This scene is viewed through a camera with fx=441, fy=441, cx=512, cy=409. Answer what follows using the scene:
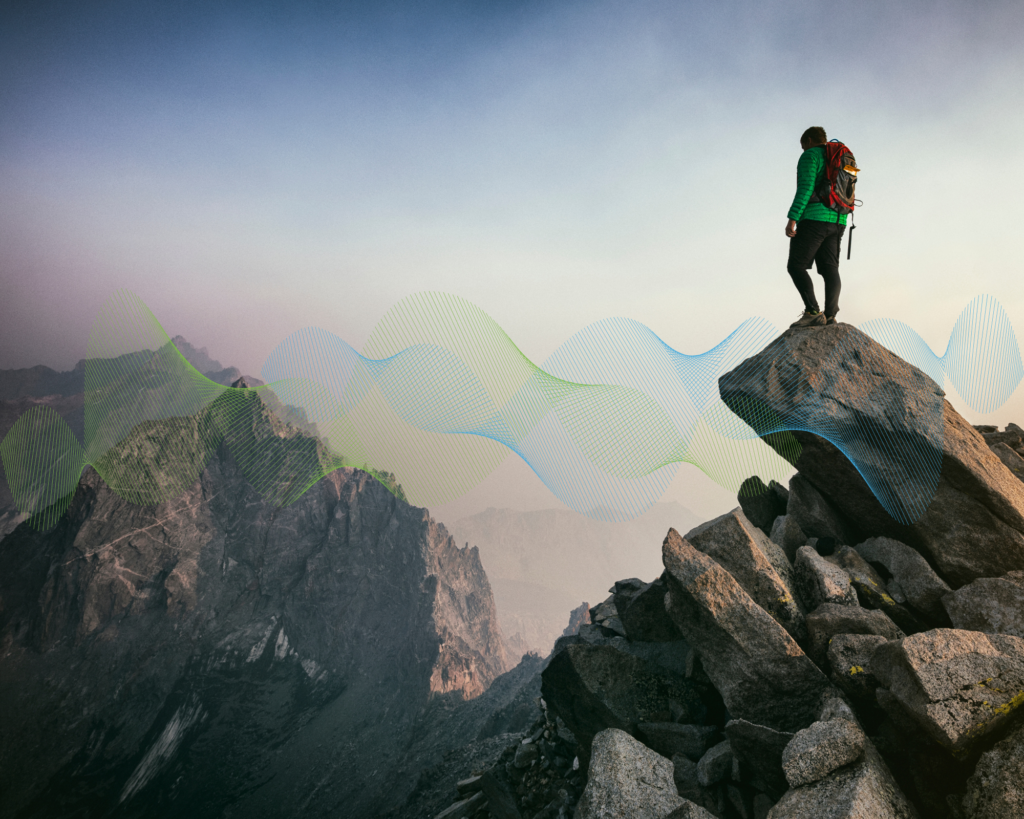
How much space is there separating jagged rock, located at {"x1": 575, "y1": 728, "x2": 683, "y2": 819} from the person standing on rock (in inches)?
361

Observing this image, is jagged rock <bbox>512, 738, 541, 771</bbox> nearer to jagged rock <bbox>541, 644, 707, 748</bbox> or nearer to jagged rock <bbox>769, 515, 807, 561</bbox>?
jagged rock <bbox>541, 644, 707, 748</bbox>

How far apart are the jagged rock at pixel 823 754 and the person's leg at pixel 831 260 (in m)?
7.80

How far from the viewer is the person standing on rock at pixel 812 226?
8.18 meters

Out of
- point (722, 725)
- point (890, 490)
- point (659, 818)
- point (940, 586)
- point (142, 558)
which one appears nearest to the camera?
point (659, 818)

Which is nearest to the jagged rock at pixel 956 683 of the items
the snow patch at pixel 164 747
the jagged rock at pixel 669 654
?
the jagged rock at pixel 669 654

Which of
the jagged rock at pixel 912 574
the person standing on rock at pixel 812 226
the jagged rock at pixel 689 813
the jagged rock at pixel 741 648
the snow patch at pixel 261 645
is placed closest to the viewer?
the jagged rock at pixel 689 813

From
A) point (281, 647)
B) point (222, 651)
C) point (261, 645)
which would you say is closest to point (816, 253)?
point (222, 651)

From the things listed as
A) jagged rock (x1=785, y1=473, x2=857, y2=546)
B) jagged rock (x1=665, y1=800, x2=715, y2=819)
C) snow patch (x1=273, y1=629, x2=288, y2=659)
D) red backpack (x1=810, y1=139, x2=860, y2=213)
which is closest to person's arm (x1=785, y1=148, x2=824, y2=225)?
red backpack (x1=810, y1=139, x2=860, y2=213)

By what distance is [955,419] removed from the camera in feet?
31.5

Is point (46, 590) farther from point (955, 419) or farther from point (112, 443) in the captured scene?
point (955, 419)

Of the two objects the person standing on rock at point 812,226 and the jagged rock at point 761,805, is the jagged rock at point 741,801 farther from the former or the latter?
the person standing on rock at point 812,226

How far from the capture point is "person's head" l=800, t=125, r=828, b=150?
8234mm

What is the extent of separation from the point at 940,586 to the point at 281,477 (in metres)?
163

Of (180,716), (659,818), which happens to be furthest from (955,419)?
(180,716)
